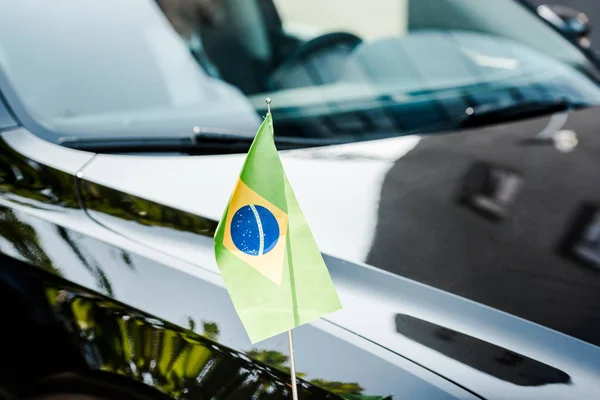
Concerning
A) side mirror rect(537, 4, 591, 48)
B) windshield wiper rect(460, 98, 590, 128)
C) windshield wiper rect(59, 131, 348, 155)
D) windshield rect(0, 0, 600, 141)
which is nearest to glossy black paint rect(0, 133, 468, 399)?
windshield wiper rect(59, 131, 348, 155)

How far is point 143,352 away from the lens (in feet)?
4.04

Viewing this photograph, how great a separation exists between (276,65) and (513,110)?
0.68 m

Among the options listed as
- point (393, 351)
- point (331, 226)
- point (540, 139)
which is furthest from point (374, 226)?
point (540, 139)

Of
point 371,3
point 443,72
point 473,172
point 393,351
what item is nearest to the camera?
point 393,351

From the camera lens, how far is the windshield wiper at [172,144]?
1482mm

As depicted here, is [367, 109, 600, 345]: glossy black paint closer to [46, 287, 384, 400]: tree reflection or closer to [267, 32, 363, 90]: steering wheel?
[46, 287, 384, 400]: tree reflection

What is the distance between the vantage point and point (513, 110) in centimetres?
179

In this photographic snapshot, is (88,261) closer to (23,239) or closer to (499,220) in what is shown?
(23,239)

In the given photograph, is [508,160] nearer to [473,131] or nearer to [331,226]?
[473,131]

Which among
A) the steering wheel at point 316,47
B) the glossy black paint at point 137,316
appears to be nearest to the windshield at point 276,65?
the steering wheel at point 316,47

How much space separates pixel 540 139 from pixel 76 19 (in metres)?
1.24

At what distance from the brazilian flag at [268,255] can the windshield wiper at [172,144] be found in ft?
1.94

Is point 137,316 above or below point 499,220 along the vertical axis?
below

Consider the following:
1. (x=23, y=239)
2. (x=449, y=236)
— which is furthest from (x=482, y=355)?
(x=23, y=239)
